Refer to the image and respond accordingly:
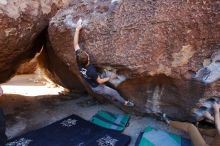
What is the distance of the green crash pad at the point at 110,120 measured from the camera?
4.06m

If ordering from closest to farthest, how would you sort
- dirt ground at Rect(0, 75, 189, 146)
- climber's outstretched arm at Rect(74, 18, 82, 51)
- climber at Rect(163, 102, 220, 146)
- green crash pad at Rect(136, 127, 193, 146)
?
climber at Rect(163, 102, 220, 146) < green crash pad at Rect(136, 127, 193, 146) < climber's outstretched arm at Rect(74, 18, 82, 51) < dirt ground at Rect(0, 75, 189, 146)

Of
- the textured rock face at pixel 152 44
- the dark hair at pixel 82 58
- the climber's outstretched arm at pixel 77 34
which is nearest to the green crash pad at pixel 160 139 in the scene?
the textured rock face at pixel 152 44

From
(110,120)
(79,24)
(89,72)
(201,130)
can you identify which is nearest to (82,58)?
(89,72)

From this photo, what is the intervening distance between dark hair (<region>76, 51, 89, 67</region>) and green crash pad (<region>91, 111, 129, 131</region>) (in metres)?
0.93

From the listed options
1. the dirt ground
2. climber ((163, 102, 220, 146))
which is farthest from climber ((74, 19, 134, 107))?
climber ((163, 102, 220, 146))

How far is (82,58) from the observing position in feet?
12.0

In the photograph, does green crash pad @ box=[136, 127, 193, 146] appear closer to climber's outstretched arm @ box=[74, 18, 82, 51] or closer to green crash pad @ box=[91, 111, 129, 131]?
green crash pad @ box=[91, 111, 129, 131]

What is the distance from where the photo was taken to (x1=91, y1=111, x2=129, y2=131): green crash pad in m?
4.06

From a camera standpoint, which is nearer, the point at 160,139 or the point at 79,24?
the point at 160,139

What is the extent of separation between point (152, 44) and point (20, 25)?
5.46 feet

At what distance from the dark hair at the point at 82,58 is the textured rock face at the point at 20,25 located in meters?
0.87

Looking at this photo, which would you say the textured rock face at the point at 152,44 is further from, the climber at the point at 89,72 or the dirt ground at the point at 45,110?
the dirt ground at the point at 45,110

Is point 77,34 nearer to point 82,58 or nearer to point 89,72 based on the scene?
point 82,58

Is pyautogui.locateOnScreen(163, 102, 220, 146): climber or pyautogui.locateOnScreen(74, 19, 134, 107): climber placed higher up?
pyautogui.locateOnScreen(74, 19, 134, 107): climber
